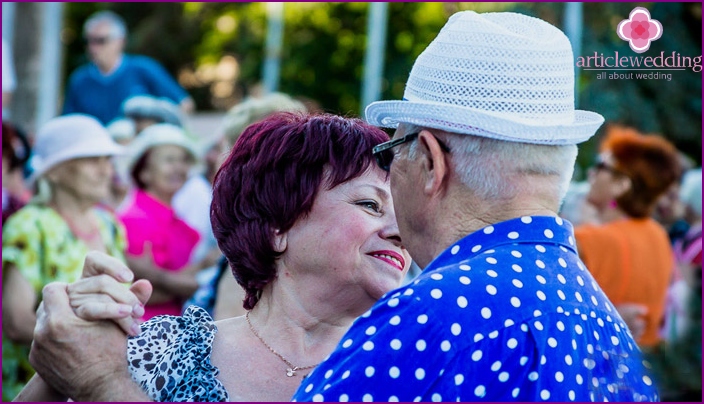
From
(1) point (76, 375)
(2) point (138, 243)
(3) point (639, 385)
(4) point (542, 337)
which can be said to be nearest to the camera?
(4) point (542, 337)

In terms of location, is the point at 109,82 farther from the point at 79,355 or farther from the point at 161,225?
the point at 79,355

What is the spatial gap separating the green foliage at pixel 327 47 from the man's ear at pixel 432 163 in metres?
4.42

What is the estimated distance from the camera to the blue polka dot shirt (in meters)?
1.68

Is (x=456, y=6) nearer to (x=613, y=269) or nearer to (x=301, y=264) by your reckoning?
(x=613, y=269)

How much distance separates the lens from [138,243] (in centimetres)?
555

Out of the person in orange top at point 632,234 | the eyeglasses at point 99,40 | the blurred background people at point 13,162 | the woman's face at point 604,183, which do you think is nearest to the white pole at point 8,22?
the eyeglasses at point 99,40

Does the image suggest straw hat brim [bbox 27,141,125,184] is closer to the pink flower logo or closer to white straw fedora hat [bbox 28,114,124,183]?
white straw fedora hat [bbox 28,114,124,183]

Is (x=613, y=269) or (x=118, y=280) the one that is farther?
(x=613, y=269)

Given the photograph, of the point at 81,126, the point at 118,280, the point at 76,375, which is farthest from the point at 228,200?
the point at 81,126

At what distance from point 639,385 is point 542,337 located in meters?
0.32

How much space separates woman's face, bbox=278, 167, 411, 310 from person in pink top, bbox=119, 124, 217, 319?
267cm

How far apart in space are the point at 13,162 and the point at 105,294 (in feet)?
11.3

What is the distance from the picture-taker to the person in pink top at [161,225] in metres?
5.27

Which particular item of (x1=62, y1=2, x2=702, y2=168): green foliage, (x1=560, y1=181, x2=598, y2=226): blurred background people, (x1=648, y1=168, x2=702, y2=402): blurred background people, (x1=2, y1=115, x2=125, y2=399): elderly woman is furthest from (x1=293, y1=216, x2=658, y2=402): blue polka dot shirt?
(x1=62, y1=2, x2=702, y2=168): green foliage
